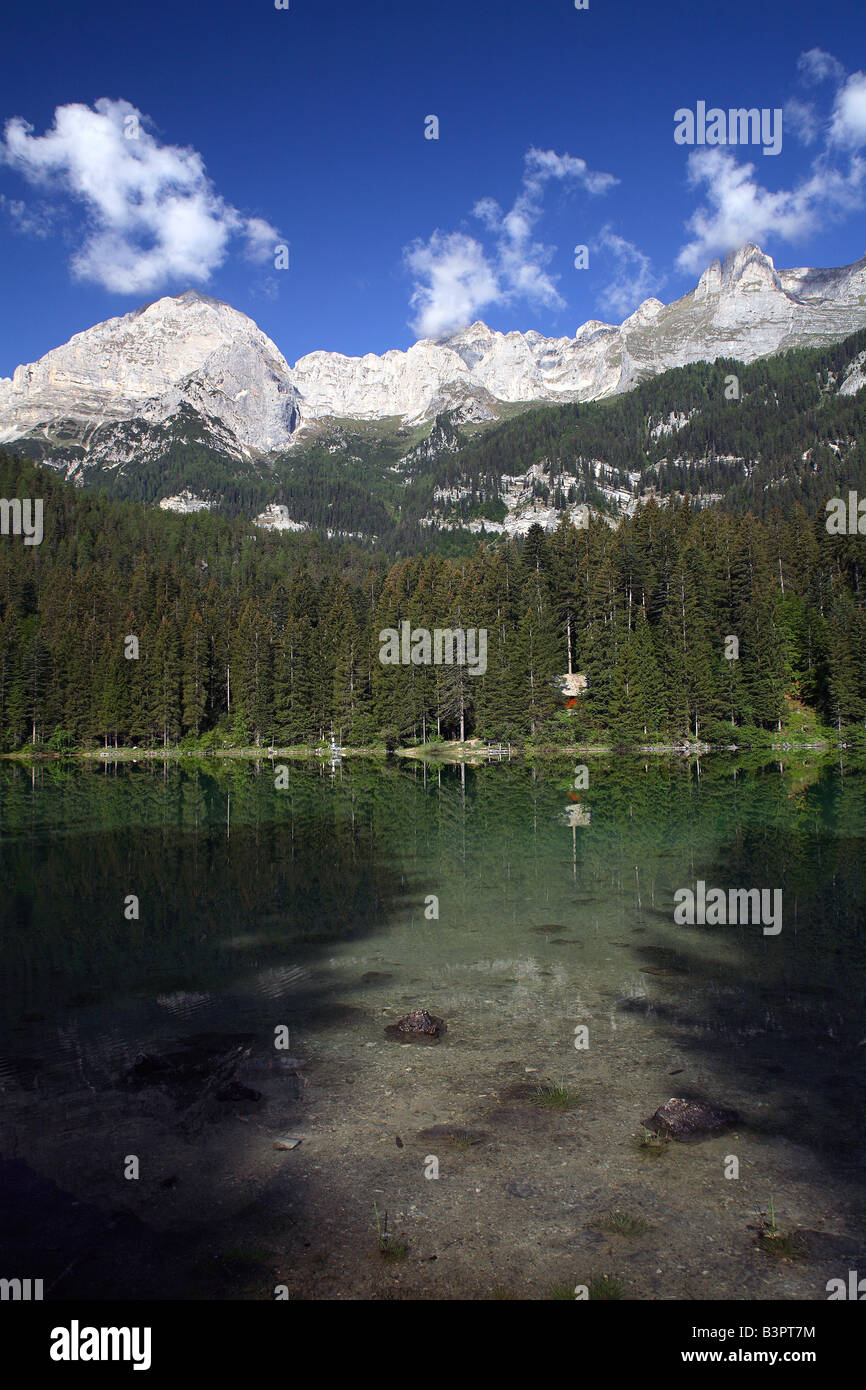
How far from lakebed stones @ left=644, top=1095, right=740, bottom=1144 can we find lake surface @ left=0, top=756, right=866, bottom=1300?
0.84 feet

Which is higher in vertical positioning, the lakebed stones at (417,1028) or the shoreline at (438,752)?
the shoreline at (438,752)

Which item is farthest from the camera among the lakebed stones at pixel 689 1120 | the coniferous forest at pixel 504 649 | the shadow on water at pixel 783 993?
the coniferous forest at pixel 504 649

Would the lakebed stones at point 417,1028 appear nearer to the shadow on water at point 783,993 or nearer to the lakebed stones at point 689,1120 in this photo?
the shadow on water at point 783,993

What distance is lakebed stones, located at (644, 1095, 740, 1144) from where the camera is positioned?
9922mm

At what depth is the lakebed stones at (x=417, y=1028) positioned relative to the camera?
1326cm

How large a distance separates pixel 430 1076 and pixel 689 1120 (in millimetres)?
3887

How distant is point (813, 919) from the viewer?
66.2ft

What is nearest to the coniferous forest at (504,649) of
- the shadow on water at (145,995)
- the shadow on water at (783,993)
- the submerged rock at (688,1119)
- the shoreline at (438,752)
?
the shoreline at (438,752)

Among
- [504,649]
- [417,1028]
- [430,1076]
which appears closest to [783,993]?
[417,1028]

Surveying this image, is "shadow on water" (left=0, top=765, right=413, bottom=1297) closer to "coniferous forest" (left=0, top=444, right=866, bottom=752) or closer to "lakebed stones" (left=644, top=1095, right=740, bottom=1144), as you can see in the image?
"lakebed stones" (left=644, top=1095, right=740, bottom=1144)

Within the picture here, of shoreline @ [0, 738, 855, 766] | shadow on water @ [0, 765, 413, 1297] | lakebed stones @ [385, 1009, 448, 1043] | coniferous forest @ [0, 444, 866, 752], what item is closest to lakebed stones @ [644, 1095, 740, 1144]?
lakebed stones @ [385, 1009, 448, 1043]

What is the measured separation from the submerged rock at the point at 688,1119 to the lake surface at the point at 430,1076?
0.27 m
